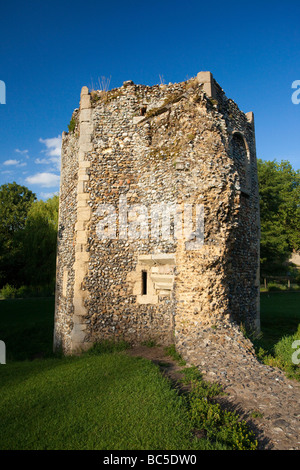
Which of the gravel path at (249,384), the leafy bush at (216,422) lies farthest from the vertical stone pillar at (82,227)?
the leafy bush at (216,422)

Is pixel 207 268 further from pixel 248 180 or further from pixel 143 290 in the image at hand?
pixel 248 180

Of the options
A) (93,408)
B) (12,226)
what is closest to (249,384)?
(93,408)

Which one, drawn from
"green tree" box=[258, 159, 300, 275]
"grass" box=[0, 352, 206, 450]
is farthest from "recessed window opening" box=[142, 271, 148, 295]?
"green tree" box=[258, 159, 300, 275]

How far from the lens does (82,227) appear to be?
9.72 metres

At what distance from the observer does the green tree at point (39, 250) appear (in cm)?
2402

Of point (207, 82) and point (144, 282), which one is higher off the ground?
point (207, 82)

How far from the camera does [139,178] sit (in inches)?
382

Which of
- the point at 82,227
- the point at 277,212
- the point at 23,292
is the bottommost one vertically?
the point at 23,292

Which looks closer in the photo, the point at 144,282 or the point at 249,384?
the point at 249,384

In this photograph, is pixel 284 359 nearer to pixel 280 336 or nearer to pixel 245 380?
pixel 245 380

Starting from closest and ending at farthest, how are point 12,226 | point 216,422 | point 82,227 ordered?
point 216,422
point 82,227
point 12,226

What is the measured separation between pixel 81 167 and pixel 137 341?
5.90 m

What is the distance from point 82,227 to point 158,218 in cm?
254

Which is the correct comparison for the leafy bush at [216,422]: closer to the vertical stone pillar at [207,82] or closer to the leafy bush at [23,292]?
the vertical stone pillar at [207,82]
